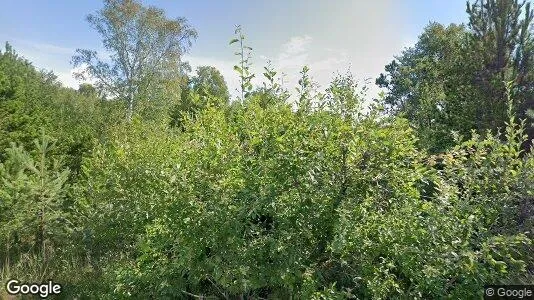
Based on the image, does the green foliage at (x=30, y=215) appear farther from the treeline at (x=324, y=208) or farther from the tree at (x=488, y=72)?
the tree at (x=488, y=72)

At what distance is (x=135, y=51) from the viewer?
18.1 m

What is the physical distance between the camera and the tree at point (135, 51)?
58.0ft

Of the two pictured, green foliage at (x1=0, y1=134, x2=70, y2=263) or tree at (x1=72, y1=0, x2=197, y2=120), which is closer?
green foliage at (x1=0, y1=134, x2=70, y2=263)

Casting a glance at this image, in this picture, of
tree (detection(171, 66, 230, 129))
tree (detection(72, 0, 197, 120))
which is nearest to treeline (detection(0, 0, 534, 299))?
tree (detection(171, 66, 230, 129))

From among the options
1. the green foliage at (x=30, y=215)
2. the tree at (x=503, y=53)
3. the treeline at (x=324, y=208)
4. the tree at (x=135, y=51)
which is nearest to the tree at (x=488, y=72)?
the tree at (x=503, y=53)

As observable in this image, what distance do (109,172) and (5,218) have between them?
2540mm

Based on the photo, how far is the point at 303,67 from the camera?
285 centimetres

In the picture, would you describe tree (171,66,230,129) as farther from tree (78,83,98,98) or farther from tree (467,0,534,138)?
tree (467,0,534,138)

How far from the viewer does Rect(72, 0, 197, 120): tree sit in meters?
17.7

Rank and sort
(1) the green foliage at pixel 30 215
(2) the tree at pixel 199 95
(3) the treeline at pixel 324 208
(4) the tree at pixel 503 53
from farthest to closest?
1. (4) the tree at pixel 503 53
2. (1) the green foliage at pixel 30 215
3. (2) the tree at pixel 199 95
4. (3) the treeline at pixel 324 208

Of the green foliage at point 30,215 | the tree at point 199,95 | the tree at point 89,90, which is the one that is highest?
the tree at point 89,90

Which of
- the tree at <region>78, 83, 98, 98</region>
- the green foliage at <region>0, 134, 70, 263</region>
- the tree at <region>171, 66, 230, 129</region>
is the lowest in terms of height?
the green foliage at <region>0, 134, 70, 263</region>

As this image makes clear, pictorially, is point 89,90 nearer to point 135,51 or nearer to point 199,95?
point 135,51

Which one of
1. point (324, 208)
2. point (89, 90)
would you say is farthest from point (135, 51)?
point (324, 208)
